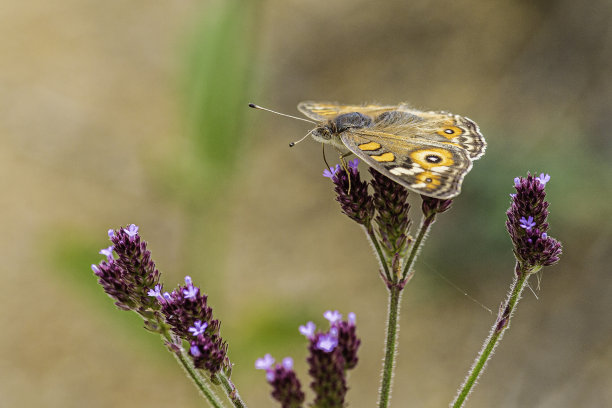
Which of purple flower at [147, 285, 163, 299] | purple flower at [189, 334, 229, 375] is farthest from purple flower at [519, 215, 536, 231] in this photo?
purple flower at [147, 285, 163, 299]

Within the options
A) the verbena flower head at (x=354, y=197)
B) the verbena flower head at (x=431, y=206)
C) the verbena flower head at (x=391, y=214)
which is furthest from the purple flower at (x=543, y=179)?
the verbena flower head at (x=354, y=197)

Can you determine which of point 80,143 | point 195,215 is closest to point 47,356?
point 80,143

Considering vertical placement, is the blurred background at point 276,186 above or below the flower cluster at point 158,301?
above

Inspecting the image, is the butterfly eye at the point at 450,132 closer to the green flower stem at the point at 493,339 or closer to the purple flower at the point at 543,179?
the purple flower at the point at 543,179

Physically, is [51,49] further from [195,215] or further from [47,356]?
[195,215]

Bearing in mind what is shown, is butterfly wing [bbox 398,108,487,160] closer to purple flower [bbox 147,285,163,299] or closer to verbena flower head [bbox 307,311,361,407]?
verbena flower head [bbox 307,311,361,407]

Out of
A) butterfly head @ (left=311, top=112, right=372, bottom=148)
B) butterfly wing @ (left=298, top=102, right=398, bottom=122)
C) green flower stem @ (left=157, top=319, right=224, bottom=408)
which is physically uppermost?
butterfly wing @ (left=298, top=102, right=398, bottom=122)
